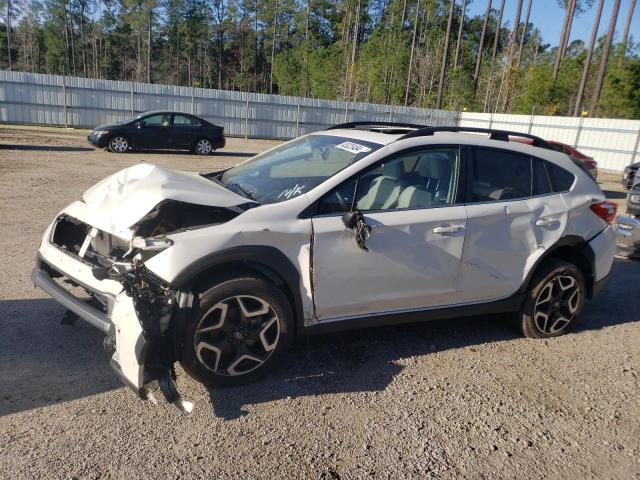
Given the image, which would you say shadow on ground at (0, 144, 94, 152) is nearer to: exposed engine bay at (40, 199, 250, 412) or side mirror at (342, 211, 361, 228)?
exposed engine bay at (40, 199, 250, 412)

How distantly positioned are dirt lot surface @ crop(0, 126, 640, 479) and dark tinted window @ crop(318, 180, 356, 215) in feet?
3.76

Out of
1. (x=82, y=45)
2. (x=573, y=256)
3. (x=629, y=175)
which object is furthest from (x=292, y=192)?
(x=82, y=45)

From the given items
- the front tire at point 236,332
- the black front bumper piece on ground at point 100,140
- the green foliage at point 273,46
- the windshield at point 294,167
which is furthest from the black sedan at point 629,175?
the green foliage at point 273,46

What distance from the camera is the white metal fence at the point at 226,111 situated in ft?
78.0

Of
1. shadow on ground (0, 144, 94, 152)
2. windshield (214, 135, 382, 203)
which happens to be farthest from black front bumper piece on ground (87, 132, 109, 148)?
windshield (214, 135, 382, 203)

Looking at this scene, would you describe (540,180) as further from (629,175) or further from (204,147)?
(204,147)

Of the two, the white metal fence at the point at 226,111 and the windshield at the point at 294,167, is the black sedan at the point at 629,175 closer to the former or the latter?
the white metal fence at the point at 226,111

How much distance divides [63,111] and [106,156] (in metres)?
11.0

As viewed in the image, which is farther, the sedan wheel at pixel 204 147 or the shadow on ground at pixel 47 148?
the sedan wheel at pixel 204 147

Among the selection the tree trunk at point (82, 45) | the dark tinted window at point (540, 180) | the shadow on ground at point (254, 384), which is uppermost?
the tree trunk at point (82, 45)

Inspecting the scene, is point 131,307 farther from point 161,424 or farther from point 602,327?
point 602,327

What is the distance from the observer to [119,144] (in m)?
17.0

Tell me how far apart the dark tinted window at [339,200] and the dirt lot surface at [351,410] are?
1.15 m

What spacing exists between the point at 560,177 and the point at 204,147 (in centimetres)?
1556
